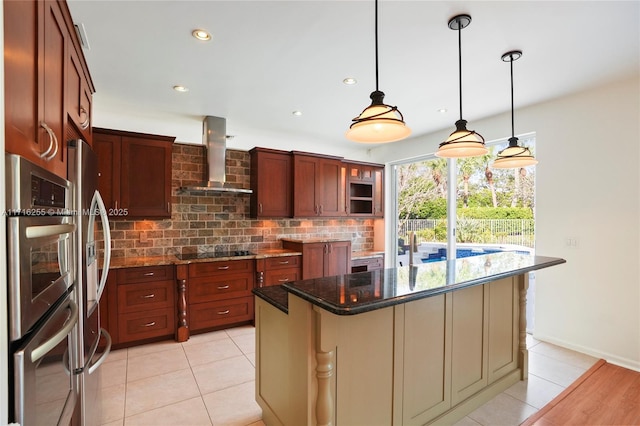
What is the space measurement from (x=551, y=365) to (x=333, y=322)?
2.74 m

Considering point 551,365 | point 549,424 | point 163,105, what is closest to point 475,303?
point 549,424

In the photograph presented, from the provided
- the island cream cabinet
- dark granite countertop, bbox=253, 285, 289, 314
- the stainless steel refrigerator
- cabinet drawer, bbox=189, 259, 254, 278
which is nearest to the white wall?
the island cream cabinet

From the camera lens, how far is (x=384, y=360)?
1.73m

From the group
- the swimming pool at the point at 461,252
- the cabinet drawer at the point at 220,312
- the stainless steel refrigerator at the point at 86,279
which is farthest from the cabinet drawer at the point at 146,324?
the swimming pool at the point at 461,252

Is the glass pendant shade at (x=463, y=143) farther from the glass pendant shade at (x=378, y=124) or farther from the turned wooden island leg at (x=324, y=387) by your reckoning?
the turned wooden island leg at (x=324, y=387)

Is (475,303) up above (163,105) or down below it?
below

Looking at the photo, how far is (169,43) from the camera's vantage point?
2.28 m

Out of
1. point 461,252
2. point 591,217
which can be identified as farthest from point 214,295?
point 591,217

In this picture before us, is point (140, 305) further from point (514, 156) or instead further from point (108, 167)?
point (514, 156)

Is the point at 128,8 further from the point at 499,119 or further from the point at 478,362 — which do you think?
the point at 499,119

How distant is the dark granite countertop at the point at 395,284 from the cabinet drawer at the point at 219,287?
5.77 feet

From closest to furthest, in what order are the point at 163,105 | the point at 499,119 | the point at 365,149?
1. the point at 163,105
2. the point at 499,119
3. the point at 365,149

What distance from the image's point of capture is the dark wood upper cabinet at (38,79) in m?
0.87

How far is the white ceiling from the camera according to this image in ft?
6.36
